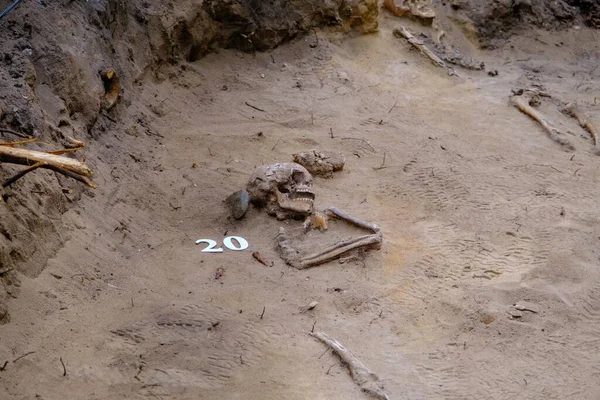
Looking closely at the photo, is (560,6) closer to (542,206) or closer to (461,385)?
(542,206)

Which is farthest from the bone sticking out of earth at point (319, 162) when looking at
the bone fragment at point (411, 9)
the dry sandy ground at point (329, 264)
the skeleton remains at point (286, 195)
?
the bone fragment at point (411, 9)

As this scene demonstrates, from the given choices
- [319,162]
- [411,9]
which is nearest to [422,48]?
[411,9]

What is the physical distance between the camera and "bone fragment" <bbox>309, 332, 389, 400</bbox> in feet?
13.4

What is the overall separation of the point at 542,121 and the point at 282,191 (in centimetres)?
325

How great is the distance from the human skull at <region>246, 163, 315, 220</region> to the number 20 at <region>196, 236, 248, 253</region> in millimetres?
377

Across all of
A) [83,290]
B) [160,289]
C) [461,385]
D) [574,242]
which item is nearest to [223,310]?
[160,289]

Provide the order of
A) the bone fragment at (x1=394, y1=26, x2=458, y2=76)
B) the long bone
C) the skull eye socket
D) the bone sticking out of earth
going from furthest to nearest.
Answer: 1. the bone fragment at (x1=394, y1=26, x2=458, y2=76)
2. the bone sticking out of earth
3. the skull eye socket
4. the long bone

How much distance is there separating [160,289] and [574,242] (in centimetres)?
308

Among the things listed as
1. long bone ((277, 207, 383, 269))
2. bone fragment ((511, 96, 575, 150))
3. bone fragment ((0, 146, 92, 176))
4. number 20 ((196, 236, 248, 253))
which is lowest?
bone fragment ((511, 96, 575, 150))

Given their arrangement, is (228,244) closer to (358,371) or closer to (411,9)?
(358,371)

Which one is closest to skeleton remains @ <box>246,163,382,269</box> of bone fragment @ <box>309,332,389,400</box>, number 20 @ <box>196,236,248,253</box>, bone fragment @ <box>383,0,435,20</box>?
number 20 @ <box>196,236,248,253</box>

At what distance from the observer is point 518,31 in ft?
32.0

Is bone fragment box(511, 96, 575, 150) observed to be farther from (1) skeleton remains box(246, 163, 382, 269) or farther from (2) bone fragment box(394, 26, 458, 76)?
(1) skeleton remains box(246, 163, 382, 269)

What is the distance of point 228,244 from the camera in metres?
5.54
